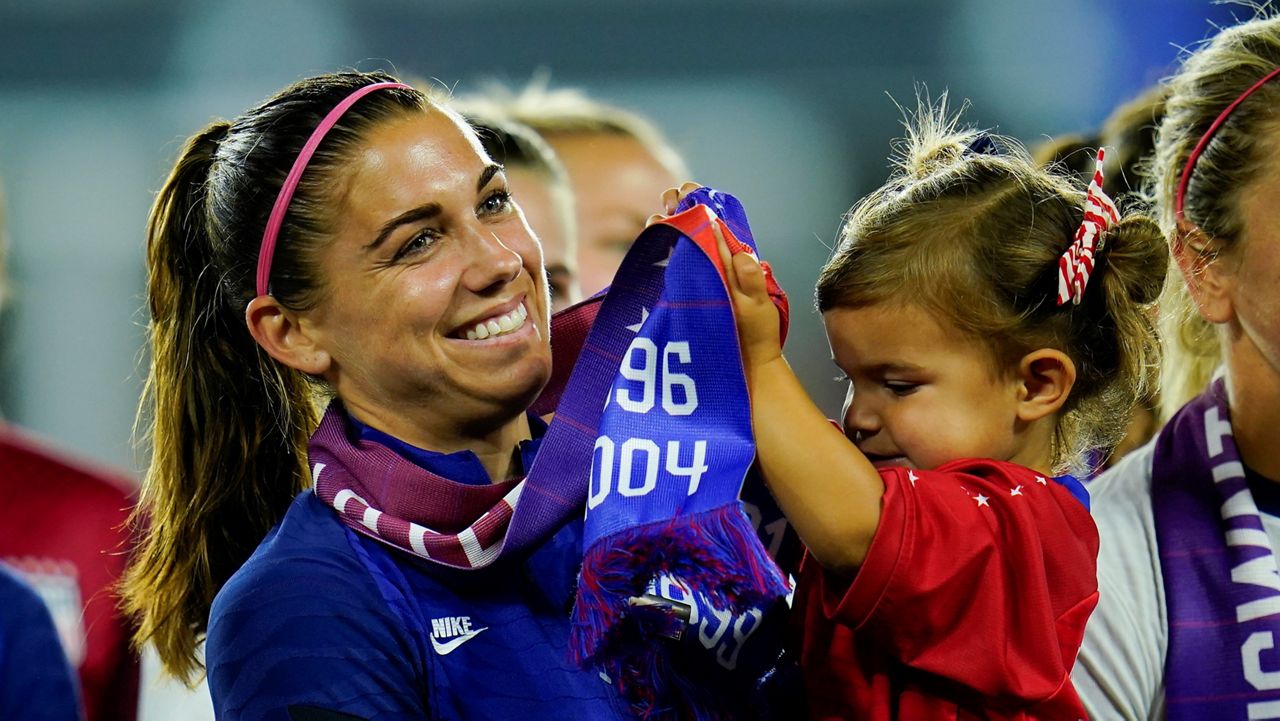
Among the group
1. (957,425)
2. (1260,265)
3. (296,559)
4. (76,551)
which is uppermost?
(1260,265)

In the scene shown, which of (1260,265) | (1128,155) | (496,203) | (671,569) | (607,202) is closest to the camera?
(671,569)

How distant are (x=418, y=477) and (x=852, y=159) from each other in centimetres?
460

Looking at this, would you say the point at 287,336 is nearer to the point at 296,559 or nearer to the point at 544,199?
the point at 296,559

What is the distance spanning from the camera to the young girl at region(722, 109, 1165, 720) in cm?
149

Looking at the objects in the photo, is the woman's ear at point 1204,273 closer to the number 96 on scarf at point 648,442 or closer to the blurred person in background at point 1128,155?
the blurred person in background at point 1128,155

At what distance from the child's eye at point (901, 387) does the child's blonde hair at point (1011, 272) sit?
90 millimetres

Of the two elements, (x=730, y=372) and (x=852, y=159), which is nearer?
(x=730, y=372)

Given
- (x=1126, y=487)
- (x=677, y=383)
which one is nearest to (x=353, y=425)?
(x=677, y=383)

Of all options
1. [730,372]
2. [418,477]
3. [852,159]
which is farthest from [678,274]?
[852,159]

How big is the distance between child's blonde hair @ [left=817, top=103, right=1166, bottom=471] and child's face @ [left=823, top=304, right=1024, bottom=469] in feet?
0.07

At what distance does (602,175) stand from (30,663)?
1.66m

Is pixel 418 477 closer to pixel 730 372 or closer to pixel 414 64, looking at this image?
pixel 730 372

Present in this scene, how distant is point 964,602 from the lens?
151 centimetres

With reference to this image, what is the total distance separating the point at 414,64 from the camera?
5.95 metres
